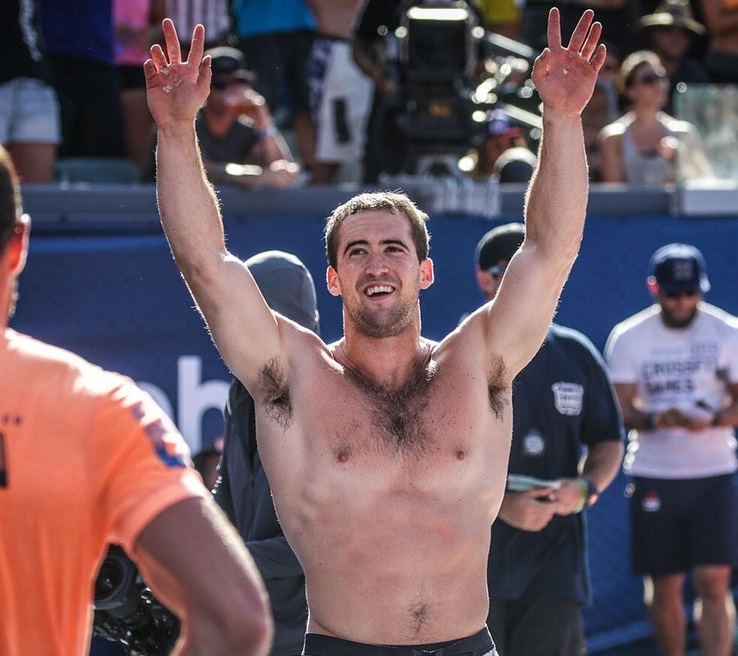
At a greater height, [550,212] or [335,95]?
[335,95]

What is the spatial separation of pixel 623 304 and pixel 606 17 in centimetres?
371

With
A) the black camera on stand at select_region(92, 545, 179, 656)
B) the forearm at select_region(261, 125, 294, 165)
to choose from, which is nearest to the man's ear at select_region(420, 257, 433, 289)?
the black camera on stand at select_region(92, 545, 179, 656)

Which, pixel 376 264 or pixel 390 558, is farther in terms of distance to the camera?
pixel 376 264

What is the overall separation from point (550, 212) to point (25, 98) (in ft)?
12.1

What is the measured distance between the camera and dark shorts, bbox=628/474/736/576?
21.2ft

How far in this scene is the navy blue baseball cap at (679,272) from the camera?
21.4 ft

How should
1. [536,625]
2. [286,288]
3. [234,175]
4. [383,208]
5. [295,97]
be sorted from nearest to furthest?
1. [383,208]
2. [286,288]
3. [536,625]
4. [234,175]
5. [295,97]

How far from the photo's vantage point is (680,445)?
6555mm

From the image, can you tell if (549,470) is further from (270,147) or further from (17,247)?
(17,247)

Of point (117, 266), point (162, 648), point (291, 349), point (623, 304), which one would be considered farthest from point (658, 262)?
point (162, 648)

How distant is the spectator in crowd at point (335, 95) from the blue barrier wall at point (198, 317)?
66.8 inches

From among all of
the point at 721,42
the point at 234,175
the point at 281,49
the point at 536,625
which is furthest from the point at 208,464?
the point at 721,42

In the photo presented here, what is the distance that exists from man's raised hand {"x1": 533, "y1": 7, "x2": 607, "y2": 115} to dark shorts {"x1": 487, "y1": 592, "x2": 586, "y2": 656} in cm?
212

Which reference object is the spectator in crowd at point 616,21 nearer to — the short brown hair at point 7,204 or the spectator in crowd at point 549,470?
the spectator in crowd at point 549,470
